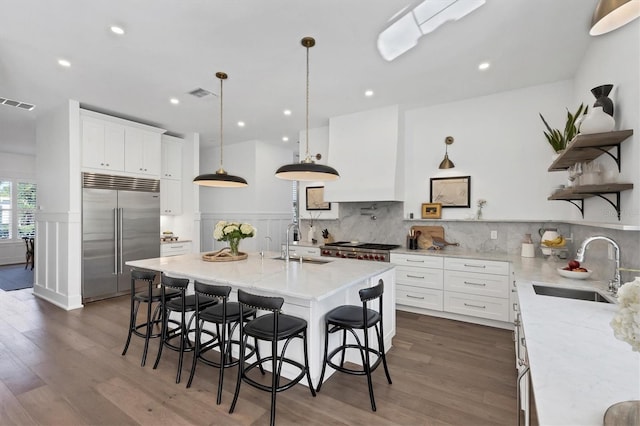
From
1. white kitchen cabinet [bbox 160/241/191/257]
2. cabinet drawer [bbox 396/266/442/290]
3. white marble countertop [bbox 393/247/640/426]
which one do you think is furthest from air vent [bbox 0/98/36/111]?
white marble countertop [bbox 393/247/640/426]

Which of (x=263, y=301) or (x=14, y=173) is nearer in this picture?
(x=263, y=301)

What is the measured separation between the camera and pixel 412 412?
6.91 feet

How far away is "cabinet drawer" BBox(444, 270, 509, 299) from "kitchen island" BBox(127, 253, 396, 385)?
1118 mm

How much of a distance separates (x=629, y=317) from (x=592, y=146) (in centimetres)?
196

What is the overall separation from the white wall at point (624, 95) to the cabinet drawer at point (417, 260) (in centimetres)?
162

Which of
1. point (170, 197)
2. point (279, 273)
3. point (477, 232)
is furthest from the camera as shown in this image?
point (170, 197)

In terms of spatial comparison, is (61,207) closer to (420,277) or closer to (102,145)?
(102,145)

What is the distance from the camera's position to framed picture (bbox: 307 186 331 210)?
557 centimetres

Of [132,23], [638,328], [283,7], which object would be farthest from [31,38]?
[638,328]

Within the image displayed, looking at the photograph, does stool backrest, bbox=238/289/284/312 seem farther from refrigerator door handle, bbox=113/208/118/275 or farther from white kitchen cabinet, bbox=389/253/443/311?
refrigerator door handle, bbox=113/208/118/275

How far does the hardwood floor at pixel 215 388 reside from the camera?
205 centimetres

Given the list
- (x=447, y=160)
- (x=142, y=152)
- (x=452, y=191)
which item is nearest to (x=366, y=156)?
(x=447, y=160)

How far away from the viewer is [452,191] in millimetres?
4348

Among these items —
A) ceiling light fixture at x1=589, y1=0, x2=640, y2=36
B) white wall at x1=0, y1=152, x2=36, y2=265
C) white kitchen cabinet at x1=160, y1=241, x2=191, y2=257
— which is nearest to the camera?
ceiling light fixture at x1=589, y1=0, x2=640, y2=36
